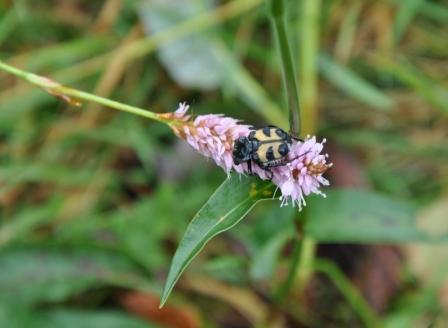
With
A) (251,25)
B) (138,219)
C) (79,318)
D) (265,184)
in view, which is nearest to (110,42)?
(251,25)

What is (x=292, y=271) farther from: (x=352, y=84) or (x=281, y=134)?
(x=352, y=84)

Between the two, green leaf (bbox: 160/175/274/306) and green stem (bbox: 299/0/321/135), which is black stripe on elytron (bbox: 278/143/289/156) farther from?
green stem (bbox: 299/0/321/135)

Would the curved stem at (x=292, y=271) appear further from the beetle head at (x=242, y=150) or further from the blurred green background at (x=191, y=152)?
the beetle head at (x=242, y=150)

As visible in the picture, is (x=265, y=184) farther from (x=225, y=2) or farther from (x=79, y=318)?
(x=225, y=2)

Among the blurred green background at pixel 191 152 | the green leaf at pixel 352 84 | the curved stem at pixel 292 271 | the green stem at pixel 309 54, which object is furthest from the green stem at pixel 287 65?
the green leaf at pixel 352 84

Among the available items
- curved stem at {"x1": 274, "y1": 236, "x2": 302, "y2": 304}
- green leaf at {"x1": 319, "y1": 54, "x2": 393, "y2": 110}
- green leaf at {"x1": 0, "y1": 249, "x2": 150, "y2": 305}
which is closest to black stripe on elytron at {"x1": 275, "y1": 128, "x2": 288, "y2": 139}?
curved stem at {"x1": 274, "y1": 236, "x2": 302, "y2": 304}

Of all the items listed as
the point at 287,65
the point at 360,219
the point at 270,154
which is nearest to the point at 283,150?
the point at 270,154
